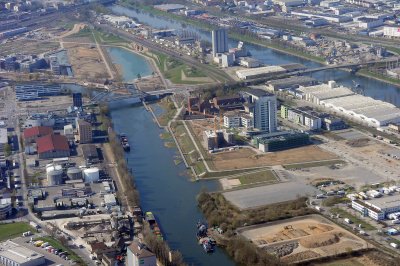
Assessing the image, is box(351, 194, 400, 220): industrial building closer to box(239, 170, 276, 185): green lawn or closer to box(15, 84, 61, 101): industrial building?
box(239, 170, 276, 185): green lawn

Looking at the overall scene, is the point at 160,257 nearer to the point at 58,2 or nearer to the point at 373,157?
the point at 373,157

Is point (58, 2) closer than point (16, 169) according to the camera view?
No

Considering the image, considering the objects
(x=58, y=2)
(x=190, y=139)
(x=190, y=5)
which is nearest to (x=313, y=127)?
(x=190, y=139)

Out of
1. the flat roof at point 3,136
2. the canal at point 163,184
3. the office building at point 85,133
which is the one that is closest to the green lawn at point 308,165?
the canal at point 163,184

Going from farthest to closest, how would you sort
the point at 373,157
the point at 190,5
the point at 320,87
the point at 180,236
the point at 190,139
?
the point at 190,5 → the point at 320,87 → the point at 190,139 → the point at 373,157 → the point at 180,236

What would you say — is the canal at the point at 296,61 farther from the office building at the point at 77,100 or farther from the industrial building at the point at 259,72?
the office building at the point at 77,100

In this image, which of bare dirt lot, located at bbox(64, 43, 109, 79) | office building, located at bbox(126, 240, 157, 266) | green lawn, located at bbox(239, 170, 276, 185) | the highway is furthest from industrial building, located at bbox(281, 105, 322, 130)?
office building, located at bbox(126, 240, 157, 266)
